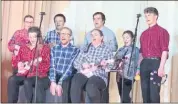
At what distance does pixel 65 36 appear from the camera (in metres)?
2.10

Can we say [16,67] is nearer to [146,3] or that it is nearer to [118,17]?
[118,17]

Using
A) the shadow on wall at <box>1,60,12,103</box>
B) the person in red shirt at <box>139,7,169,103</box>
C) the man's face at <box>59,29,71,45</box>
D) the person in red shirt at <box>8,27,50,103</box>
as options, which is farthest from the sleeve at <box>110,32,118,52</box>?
the shadow on wall at <box>1,60,12,103</box>

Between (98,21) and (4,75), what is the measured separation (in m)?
0.65

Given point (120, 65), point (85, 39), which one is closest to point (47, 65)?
point (85, 39)

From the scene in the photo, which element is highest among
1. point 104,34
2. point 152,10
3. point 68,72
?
point 152,10

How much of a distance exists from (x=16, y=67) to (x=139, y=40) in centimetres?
73

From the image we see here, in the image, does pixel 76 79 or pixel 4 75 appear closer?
pixel 76 79

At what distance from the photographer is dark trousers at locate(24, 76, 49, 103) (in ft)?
6.72

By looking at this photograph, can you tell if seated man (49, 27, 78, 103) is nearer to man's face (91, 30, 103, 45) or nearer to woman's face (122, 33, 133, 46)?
man's face (91, 30, 103, 45)

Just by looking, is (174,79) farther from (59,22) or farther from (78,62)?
(59,22)

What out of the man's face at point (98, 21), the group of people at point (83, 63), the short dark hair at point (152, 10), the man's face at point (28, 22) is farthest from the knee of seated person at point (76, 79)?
the short dark hair at point (152, 10)

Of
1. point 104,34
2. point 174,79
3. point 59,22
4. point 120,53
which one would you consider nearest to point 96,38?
point 104,34

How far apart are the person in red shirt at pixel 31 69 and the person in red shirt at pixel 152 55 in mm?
552

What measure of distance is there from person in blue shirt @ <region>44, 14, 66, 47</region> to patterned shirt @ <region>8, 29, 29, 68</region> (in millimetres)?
124
